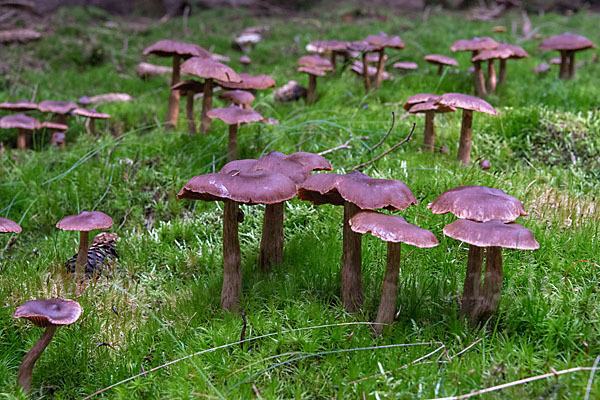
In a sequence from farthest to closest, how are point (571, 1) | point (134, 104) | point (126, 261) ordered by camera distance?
point (571, 1) < point (134, 104) < point (126, 261)

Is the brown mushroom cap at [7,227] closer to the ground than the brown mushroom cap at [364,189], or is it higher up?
closer to the ground

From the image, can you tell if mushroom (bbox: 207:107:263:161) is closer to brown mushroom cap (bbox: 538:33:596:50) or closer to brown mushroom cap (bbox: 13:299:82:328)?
brown mushroom cap (bbox: 13:299:82:328)

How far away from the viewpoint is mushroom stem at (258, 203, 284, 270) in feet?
12.3

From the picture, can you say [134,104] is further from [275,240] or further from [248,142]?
[275,240]

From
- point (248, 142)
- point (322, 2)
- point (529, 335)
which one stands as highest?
point (322, 2)

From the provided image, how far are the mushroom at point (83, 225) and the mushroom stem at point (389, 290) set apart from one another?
2.37 meters

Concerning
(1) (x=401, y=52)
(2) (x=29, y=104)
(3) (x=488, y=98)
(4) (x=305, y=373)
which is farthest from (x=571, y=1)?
(4) (x=305, y=373)

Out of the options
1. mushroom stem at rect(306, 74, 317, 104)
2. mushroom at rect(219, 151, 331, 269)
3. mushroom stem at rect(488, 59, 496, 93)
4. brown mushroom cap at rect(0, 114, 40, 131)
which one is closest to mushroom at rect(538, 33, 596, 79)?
mushroom stem at rect(488, 59, 496, 93)

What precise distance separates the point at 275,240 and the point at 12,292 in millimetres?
2145

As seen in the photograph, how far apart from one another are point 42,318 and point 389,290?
2128 millimetres

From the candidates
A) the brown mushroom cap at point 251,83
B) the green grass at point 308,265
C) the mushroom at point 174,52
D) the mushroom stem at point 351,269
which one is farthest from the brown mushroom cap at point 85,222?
the mushroom at point 174,52

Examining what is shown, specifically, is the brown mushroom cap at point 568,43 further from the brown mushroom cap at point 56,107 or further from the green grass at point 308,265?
the brown mushroom cap at point 56,107

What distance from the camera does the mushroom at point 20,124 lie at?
683 cm

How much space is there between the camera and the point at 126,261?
173 inches
